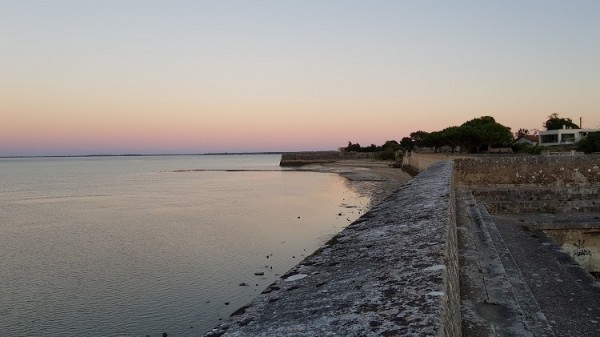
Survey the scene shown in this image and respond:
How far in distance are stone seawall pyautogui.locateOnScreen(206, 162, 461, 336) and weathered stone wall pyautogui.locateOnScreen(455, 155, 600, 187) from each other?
10225 mm

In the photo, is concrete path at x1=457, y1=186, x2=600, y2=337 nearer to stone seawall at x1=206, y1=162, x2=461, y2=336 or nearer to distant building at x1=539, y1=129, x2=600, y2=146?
stone seawall at x1=206, y1=162, x2=461, y2=336

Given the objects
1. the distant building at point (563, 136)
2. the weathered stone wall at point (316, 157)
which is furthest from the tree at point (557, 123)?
the weathered stone wall at point (316, 157)

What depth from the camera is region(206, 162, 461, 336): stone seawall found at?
1838mm

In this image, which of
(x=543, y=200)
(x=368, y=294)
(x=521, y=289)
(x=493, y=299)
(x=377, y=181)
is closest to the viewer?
(x=368, y=294)

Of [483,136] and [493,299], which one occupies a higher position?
[483,136]

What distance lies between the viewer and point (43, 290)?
10.6 m

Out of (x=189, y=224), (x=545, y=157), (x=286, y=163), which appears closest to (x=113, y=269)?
(x=189, y=224)

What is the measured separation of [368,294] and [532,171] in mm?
12386

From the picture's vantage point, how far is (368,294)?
2217mm

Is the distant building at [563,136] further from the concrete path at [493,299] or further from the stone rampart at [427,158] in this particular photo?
the concrete path at [493,299]

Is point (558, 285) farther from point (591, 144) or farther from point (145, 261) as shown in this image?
point (591, 144)

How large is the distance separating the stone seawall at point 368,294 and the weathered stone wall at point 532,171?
10225 millimetres

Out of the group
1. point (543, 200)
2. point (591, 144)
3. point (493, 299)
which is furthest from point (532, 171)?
point (591, 144)

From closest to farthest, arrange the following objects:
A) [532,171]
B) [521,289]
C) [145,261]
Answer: [521,289] < [532,171] < [145,261]
